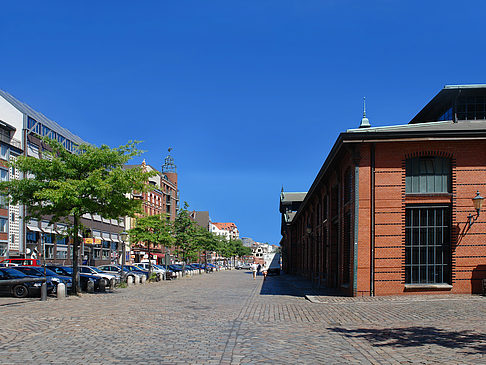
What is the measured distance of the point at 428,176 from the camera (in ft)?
77.8

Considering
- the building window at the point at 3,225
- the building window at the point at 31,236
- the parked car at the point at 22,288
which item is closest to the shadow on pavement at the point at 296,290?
the parked car at the point at 22,288

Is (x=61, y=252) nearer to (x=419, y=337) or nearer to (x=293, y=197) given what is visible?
(x=293, y=197)

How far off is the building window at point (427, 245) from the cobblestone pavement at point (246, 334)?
3665 mm

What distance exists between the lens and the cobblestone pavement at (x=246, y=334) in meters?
9.34

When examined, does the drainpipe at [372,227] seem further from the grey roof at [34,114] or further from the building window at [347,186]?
the grey roof at [34,114]

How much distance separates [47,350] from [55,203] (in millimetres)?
15920

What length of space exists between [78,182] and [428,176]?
15940mm

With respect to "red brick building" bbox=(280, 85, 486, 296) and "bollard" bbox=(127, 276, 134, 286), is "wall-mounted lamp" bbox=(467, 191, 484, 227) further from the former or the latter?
"bollard" bbox=(127, 276, 134, 286)

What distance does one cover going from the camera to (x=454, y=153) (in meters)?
23.2

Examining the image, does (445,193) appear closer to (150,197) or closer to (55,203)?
(55,203)

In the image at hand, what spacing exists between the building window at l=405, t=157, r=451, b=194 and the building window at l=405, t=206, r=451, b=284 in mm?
870

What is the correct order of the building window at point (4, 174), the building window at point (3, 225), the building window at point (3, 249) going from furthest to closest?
1. the building window at point (3, 225)
2. the building window at point (3, 249)
3. the building window at point (4, 174)

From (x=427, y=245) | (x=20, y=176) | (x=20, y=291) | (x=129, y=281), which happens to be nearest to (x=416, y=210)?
(x=427, y=245)

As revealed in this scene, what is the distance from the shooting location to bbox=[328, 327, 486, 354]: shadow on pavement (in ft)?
34.7
